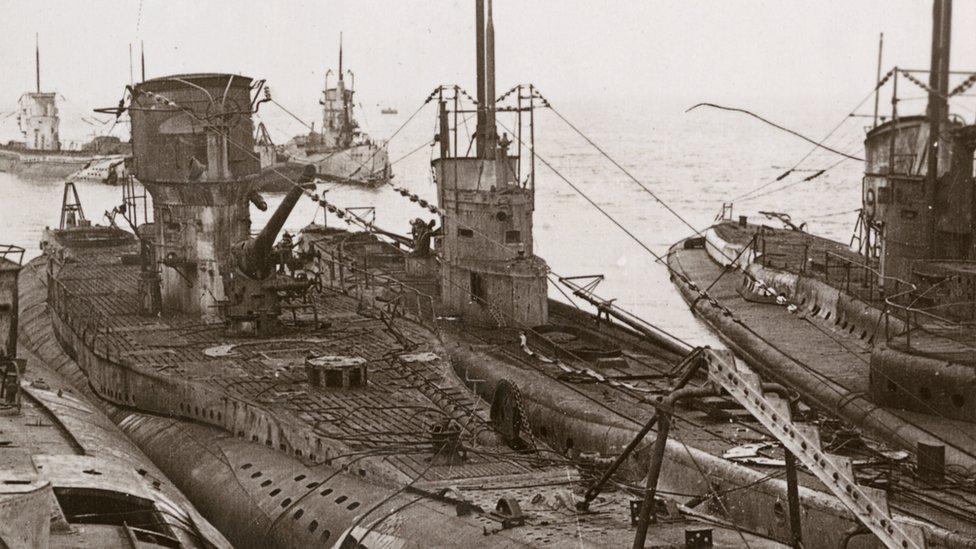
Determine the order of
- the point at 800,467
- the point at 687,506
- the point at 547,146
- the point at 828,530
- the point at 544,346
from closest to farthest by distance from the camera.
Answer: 1. the point at 687,506
2. the point at 828,530
3. the point at 800,467
4. the point at 544,346
5. the point at 547,146

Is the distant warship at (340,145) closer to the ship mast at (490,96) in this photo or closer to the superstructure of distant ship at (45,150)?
the superstructure of distant ship at (45,150)

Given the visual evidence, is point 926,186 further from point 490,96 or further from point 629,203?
point 629,203

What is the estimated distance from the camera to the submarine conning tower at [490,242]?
32.3 m

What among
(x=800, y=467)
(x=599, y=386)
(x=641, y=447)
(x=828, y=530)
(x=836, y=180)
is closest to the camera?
(x=828, y=530)

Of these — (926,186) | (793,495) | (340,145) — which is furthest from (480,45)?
(340,145)

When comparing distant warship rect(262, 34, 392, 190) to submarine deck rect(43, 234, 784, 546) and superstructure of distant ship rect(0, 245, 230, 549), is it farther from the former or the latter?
superstructure of distant ship rect(0, 245, 230, 549)

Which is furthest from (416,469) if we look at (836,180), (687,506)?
(836,180)

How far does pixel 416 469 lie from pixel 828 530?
6.53 meters

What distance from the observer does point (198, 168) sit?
30.3 meters

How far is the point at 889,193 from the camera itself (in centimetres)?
3222

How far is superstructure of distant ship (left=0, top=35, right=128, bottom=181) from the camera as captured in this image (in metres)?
105

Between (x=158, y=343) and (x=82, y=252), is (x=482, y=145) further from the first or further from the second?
(x=82, y=252)

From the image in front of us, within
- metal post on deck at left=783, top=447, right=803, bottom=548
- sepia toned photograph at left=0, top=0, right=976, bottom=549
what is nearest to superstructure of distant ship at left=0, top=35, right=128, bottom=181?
sepia toned photograph at left=0, top=0, right=976, bottom=549

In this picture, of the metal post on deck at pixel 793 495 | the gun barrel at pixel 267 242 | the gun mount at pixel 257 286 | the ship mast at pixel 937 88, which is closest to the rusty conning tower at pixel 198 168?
the gun mount at pixel 257 286
